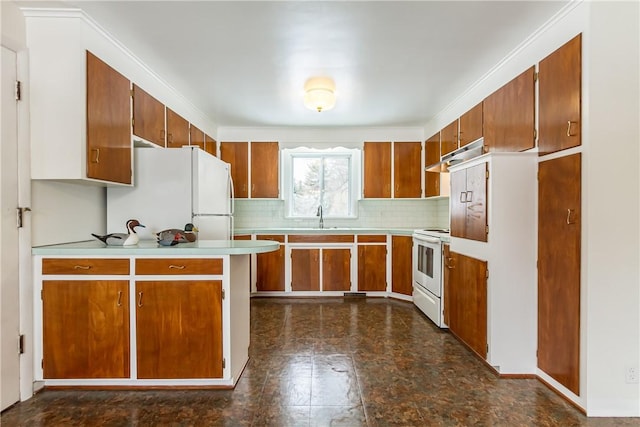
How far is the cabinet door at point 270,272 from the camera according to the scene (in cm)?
473

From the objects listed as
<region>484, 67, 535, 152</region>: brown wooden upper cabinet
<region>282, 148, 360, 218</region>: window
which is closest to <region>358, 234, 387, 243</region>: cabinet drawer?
<region>282, 148, 360, 218</region>: window

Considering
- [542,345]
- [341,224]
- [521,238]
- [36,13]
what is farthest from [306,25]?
[341,224]

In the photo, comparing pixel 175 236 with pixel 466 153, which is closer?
pixel 175 236

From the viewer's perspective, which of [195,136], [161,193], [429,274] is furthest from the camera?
[195,136]

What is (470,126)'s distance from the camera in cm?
343

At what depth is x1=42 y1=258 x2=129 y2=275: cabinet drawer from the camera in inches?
86.7

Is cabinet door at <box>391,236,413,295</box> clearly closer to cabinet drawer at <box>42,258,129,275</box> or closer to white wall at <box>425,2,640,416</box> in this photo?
white wall at <box>425,2,640,416</box>

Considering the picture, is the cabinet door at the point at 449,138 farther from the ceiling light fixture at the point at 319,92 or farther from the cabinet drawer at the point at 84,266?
the cabinet drawer at the point at 84,266

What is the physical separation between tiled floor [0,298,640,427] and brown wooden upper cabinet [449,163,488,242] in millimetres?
1005

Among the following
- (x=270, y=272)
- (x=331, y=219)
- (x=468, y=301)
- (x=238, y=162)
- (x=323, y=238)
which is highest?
(x=238, y=162)

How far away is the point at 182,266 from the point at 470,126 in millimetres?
2903

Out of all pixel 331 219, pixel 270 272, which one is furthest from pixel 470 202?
pixel 270 272

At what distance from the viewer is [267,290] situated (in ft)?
15.5

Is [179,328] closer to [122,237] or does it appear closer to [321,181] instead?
[122,237]
